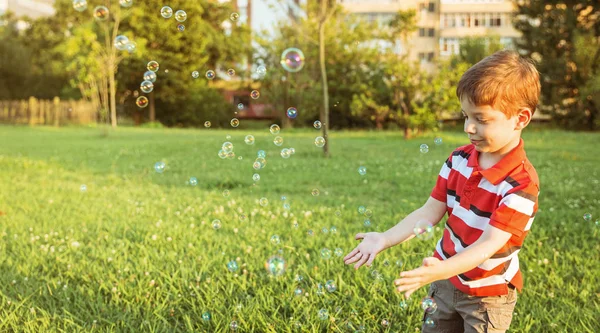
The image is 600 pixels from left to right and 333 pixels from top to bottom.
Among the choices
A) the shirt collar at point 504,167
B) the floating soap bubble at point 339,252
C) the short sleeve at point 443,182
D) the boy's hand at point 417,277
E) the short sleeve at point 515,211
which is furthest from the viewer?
the floating soap bubble at point 339,252

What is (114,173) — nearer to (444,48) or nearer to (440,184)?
(440,184)

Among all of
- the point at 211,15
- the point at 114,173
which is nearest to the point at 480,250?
the point at 114,173

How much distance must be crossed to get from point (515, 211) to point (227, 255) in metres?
2.79

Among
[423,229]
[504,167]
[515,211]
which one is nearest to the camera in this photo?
[515,211]

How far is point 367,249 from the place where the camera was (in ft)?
7.91

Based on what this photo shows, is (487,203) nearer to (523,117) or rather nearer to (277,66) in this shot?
(523,117)

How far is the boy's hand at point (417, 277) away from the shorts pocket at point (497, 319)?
550 mm

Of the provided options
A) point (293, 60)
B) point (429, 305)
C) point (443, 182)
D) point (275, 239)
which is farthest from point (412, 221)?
point (293, 60)

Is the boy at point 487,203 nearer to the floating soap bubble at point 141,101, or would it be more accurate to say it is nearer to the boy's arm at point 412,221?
the boy's arm at point 412,221

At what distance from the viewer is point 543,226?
5598mm

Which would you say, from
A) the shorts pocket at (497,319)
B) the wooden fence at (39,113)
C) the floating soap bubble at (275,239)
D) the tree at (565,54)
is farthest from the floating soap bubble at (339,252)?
the wooden fence at (39,113)

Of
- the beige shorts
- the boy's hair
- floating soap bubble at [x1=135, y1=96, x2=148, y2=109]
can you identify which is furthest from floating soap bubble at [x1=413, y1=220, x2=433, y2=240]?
floating soap bubble at [x1=135, y1=96, x2=148, y2=109]

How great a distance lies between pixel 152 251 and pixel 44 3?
96778 mm

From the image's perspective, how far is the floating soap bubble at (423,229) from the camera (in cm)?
247
